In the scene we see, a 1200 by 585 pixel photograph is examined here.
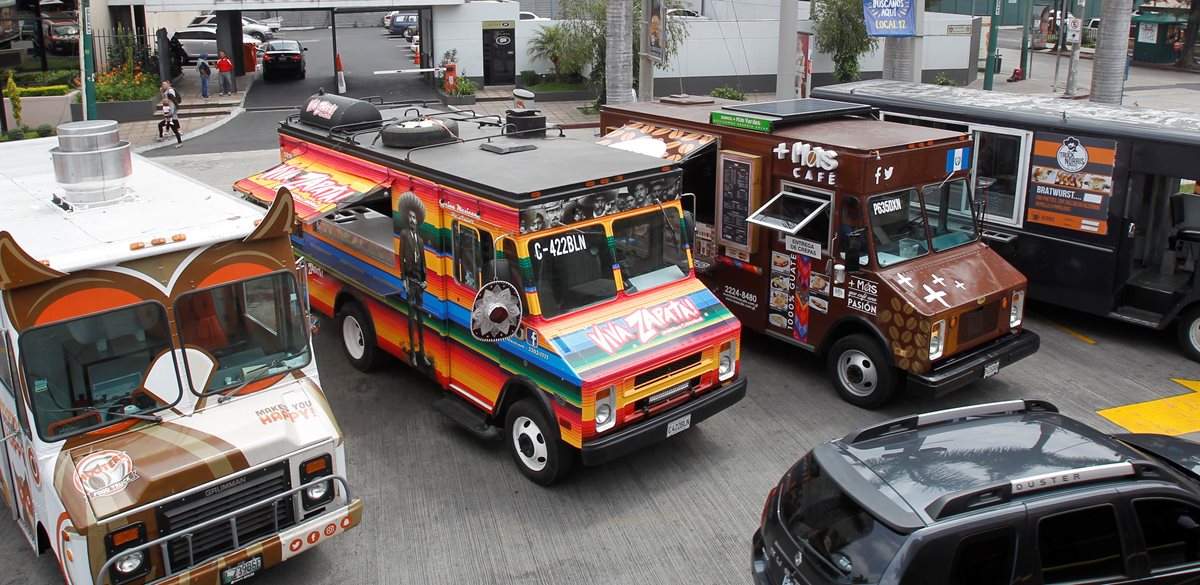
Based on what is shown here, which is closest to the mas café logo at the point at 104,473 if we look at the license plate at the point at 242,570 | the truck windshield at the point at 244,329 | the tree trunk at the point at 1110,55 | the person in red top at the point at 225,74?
Answer: the truck windshield at the point at 244,329

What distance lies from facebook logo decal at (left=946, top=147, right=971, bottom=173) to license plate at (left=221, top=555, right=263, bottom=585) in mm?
7804

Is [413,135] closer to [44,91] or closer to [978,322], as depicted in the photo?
[978,322]

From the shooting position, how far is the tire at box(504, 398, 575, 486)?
26.2 feet

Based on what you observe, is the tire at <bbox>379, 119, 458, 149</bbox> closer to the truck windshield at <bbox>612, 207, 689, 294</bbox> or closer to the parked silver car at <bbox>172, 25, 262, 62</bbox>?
the truck windshield at <bbox>612, 207, 689, 294</bbox>

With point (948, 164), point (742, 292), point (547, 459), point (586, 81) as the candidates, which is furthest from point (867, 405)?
point (586, 81)

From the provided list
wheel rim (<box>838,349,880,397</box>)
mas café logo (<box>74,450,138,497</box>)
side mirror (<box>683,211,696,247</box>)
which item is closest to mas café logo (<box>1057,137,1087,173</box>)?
wheel rim (<box>838,349,880,397</box>)

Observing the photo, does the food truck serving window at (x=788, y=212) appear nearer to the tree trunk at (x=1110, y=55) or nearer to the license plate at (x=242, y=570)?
the license plate at (x=242, y=570)

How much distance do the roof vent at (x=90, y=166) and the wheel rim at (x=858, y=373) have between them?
7.05m

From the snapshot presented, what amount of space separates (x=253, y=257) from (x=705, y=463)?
4.45 meters

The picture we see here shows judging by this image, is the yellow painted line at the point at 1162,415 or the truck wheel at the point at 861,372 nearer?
the yellow painted line at the point at 1162,415

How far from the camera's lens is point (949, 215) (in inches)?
404

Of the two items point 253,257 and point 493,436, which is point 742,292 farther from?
point 253,257

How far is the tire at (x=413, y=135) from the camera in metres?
9.84

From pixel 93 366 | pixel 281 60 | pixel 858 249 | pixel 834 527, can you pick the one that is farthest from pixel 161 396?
pixel 281 60
